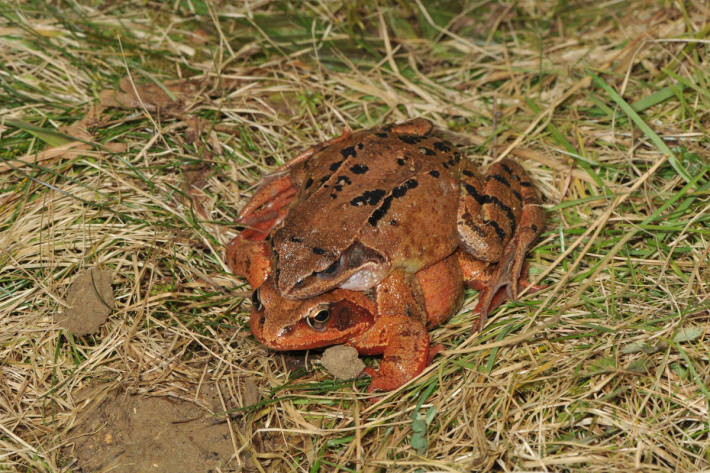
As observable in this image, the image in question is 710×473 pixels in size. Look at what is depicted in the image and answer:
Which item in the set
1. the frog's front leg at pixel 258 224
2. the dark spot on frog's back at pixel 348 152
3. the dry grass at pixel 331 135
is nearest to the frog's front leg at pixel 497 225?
the dry grass at pixel 331 135

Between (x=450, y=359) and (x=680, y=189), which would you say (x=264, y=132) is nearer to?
(x=450, y=359)

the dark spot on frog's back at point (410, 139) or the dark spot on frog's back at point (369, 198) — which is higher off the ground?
the dark spot on frog's back at point (410, 139)

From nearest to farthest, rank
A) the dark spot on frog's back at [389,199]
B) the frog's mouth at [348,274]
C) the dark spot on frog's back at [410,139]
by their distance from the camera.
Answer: the frog's mouth at [348,274], the dark spot on frog's back at [389,199], the dark spot on frog's back at [410,139]

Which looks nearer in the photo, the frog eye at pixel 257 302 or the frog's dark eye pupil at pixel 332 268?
the frog's dark eye pupil at pixel 332 268

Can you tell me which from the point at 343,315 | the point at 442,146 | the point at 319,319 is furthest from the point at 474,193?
the point at 319,319

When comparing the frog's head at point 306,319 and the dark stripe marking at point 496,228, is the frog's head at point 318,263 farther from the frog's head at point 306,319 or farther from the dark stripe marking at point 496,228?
the dark stripe marking at point 496,228

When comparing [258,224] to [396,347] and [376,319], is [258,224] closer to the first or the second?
Result: [376,319]
